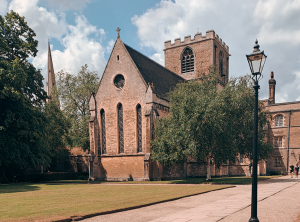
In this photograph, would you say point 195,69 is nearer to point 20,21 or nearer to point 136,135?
point 136,135

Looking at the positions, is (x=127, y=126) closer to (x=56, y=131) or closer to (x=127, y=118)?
(x=127, y=118)

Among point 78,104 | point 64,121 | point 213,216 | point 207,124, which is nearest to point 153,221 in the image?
point 213,216

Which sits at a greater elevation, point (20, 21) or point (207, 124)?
point (20, 21)

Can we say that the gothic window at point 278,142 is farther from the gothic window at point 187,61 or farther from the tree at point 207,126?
the tree at point 207,126

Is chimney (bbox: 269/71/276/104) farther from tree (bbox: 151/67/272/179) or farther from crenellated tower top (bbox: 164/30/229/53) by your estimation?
tree (bbox: 151/67/272/179)

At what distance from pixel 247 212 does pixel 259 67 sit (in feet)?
16.4

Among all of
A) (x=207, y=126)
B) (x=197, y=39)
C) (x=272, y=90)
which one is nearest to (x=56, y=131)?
(x=207, y=126)

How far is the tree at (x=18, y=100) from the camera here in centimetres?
2603

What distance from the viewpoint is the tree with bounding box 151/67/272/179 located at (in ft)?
77.0

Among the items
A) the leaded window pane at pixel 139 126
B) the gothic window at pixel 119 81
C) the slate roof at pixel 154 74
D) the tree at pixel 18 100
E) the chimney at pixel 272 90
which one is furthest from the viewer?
the chimney at pixel 272 90

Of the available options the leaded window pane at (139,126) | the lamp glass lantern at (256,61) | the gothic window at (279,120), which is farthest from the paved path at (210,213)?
the gothic window at (279,120)

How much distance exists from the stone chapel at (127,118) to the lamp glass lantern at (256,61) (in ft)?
70.7

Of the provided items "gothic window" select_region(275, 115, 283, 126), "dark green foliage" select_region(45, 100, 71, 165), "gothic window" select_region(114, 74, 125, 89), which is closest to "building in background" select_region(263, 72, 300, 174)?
"gothic window" select_region(275, 115, 283, 126)

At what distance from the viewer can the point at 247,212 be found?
9.58 metres
